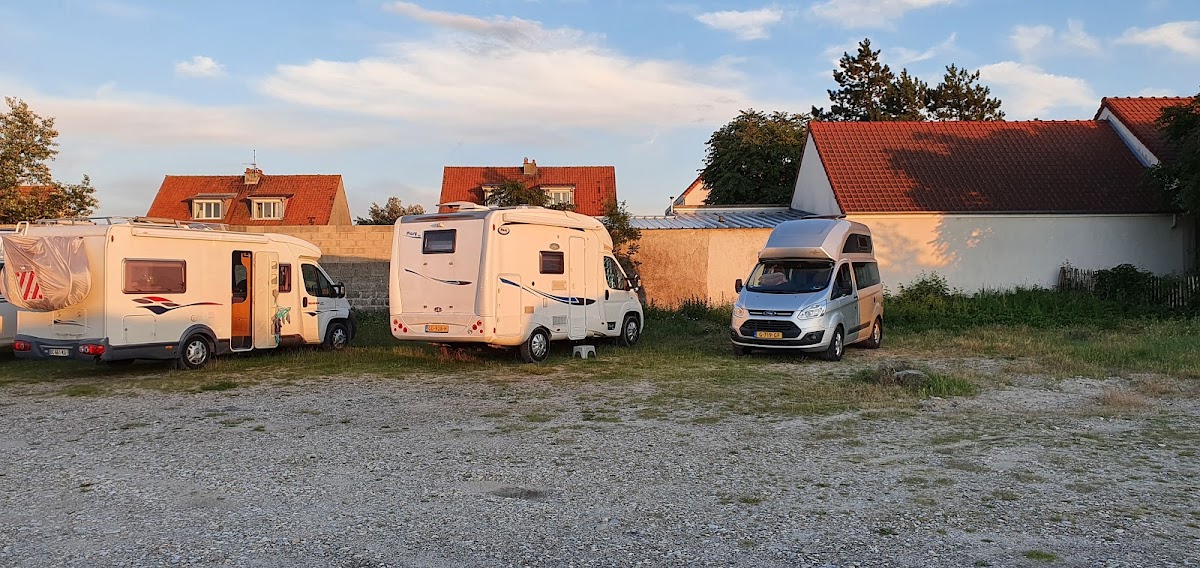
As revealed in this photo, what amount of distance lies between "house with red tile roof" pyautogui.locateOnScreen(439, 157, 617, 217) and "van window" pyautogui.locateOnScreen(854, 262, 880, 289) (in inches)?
1118

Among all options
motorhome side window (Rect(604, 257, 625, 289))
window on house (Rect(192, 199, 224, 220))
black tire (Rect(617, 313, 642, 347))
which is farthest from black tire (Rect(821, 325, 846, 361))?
window on house (Rect(192, 199, 224, 220))

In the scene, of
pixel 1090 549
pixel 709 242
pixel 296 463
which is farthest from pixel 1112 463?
pixel 709 242

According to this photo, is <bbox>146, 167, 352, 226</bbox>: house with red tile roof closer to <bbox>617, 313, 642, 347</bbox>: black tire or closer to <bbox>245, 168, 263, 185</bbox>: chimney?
<bbox>245, 168, 263, 185</bbox>: chimney

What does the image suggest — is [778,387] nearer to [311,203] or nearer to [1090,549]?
[1090,549]

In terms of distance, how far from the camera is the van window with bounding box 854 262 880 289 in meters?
16.5

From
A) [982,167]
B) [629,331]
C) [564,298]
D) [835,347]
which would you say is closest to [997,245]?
[982,167]

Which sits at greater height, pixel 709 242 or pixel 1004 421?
pixel 709 242

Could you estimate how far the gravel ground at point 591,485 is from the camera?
5.29 metres

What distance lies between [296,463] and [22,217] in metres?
19.9

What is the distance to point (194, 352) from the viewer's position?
46.8 ft

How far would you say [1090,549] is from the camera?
5.22 m

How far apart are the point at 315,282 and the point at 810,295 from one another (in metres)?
8.81

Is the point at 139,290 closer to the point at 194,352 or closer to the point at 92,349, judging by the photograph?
the point at 92,349

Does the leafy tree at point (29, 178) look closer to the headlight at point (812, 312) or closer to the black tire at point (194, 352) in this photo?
the black tire at point (194, 352)
